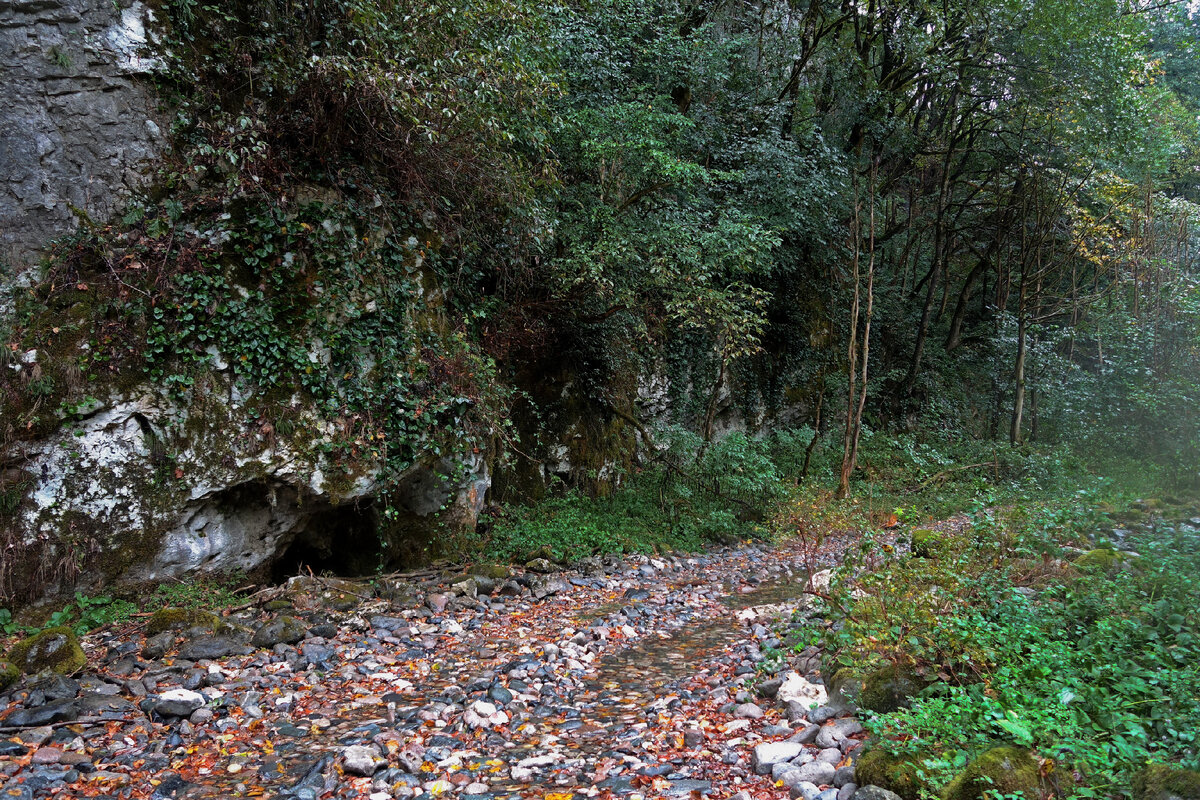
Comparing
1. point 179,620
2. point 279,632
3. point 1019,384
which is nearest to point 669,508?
point 279,632

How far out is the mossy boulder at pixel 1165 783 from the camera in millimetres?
2646

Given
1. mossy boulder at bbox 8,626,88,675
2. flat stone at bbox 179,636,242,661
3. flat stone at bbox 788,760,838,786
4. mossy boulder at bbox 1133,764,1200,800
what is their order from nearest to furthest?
mossy boulder at bbox 1133,764,1200,800, flat stone at bbox 788,760,838,786, mossy boulder at bbox 8,626,88,675, flat stone at bbox 179,636,242,661

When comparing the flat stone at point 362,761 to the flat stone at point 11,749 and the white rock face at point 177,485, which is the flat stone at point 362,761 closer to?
the flat stone at point 11,749

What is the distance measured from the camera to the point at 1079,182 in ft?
55.3

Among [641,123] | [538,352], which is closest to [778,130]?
[641,123]

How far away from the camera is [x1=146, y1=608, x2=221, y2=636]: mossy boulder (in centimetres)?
583

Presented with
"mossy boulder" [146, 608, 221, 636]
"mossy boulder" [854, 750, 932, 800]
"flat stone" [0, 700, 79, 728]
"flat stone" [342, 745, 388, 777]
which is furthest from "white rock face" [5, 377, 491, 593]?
"mossy boulder" [854, 750, 932, 800]

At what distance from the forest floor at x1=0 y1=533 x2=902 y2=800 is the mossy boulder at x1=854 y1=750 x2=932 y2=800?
14 centimetres

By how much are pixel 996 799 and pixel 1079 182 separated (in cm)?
1905

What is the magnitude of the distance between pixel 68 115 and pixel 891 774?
9125mm

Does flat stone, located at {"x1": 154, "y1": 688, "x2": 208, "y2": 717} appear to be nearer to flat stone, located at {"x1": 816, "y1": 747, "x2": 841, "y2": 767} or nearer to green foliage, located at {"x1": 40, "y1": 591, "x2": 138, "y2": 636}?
green foliage, located at {"x1": 40, "y1": 591, "x2": 138, "y2": 636}

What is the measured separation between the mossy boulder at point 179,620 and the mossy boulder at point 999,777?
5.89 metres

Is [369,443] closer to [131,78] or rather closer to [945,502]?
[131,78]

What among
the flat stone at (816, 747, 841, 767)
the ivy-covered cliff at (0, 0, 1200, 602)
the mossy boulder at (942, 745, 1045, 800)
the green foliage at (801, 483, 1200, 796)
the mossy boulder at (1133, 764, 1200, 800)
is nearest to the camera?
the mossy boulder at (1133, 764, 1200, 800)
